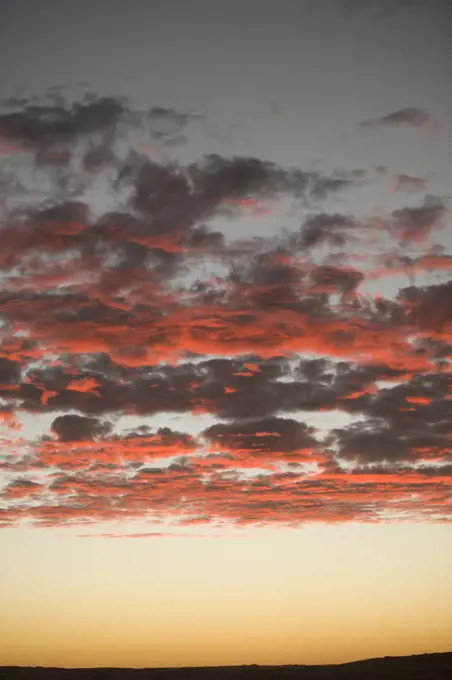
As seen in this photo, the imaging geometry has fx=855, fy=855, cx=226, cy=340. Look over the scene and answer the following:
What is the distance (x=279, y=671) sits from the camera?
117688 mm

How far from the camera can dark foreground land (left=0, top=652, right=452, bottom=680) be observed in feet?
362

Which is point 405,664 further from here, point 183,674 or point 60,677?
point 60,677

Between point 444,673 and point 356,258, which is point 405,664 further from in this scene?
point 356,258

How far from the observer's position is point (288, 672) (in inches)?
4614

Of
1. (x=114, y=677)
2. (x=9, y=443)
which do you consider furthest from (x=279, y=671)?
(x=9, y=443)

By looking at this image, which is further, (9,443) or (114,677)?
(114,677)

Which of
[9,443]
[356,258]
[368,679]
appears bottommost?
[368,679]

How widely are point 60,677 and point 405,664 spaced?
151ft

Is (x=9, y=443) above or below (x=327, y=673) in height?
above

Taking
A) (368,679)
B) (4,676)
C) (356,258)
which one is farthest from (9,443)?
(368,679)

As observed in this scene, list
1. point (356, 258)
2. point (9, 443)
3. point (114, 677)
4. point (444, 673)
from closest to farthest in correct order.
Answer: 1. point (356, 258)
2. point (9, 443)
3. point (444, 673)
4. point (114, 677)

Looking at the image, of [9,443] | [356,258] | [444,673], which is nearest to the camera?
[356,258]

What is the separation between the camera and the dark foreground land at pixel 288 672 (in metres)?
110

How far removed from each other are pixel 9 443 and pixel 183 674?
6409 cm
